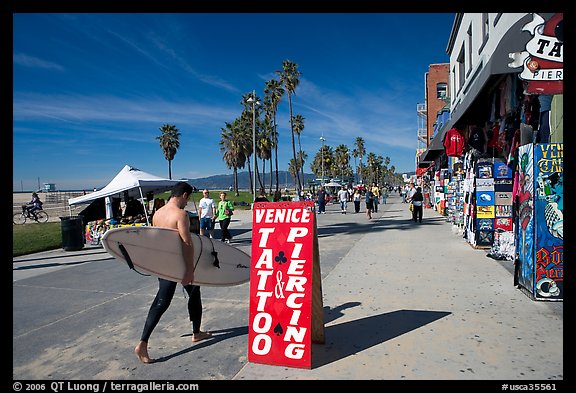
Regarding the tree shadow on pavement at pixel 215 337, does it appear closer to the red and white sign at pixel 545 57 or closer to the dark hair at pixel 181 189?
the dark hair at pixel 181 189

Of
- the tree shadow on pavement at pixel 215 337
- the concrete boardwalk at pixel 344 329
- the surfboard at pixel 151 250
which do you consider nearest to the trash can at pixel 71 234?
the concrete boardwalk at pixel 344 329

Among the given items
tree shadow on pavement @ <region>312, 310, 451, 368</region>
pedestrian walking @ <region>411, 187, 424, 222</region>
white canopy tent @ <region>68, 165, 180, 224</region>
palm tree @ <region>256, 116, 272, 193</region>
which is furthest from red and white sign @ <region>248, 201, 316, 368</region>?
palm tree @ <region>256, 116, 272, 193</region>

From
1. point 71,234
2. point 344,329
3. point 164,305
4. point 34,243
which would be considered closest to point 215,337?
point 164,305

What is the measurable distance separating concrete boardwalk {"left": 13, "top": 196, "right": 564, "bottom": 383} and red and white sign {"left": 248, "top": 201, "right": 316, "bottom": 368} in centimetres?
19

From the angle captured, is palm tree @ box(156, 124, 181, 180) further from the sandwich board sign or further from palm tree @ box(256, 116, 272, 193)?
the sandwich board sign

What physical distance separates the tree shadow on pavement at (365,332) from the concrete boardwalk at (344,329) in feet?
0.04

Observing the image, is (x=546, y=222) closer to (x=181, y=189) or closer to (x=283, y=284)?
(x=283, y=284)

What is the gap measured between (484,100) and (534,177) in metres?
5.91

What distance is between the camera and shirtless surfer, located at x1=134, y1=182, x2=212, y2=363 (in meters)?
3.87

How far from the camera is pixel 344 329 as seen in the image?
14.9ft
